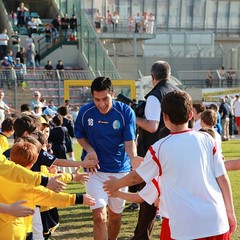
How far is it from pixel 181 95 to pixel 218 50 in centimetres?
4866

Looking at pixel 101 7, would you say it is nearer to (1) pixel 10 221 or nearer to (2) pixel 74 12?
(2) pixel 74 12

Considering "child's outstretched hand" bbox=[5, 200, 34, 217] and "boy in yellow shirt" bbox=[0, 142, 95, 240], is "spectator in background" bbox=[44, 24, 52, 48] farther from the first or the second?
"child's outstretched hand" bbox=[5, 200, 34, 217]

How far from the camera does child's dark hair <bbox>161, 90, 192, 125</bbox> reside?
4.74 metres

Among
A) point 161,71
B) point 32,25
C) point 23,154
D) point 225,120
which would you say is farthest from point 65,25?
point 23,154

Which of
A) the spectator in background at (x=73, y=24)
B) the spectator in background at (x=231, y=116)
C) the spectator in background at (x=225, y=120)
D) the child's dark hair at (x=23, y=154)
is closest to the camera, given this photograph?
the child's dark hair at (x=23, y=154)

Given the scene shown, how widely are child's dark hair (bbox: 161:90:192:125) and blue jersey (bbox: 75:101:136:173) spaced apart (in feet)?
8.21

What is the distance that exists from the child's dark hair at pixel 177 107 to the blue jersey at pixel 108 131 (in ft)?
8.21

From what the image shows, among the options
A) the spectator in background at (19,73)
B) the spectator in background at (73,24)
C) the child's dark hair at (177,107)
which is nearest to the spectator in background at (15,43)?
the spectator in background at (73,24)

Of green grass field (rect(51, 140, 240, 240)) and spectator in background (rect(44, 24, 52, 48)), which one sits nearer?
green grass field (rect(51, 140, 240, 240))

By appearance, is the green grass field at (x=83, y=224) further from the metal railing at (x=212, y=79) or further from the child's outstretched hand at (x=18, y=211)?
the metal railing at (x=212, y=79)

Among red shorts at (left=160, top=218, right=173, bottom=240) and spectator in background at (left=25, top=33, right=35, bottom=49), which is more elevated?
red shorts at (left=160, top=218, right=173, bottom=240)

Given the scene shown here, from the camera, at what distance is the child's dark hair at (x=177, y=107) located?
4738 mm

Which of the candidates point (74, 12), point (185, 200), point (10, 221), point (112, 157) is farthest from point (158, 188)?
point (74, 12)

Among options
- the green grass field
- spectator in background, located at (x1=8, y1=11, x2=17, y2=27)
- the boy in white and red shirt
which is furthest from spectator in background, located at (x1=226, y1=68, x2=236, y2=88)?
the boy in white and red shirt
